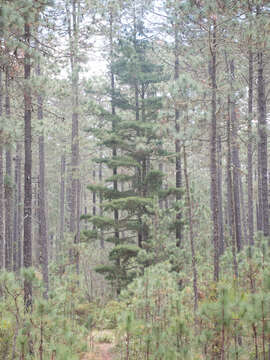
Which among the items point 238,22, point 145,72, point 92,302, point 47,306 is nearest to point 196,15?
point 238,22

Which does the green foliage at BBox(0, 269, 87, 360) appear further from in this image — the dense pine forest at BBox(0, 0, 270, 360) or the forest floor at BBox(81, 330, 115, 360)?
the forest floor at BBox(81, 330, 115, 360)

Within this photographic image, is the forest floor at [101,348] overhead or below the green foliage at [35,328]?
below

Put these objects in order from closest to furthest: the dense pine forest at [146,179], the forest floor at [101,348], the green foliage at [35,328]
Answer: the green foliage at [35,328]
the dense pine forest at [146,179]
the forest floor at [101,348]

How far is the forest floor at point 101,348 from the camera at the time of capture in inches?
285

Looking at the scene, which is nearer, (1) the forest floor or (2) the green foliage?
(2) the green foliage

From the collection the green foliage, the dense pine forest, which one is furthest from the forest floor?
the green foliage

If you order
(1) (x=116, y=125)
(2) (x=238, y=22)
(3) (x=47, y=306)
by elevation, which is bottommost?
(3) (x=47, y=306)

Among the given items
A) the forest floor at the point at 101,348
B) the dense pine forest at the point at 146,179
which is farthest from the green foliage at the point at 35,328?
the forest floor at the point at 101,348

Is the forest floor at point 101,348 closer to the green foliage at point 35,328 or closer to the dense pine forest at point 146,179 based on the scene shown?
the dense pine forest at point 146,179

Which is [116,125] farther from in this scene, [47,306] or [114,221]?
[47,306]

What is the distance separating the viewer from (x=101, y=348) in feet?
26.4

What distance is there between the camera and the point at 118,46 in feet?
44.6

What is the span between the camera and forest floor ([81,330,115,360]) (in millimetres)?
7238

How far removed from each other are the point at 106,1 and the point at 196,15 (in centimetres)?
421
